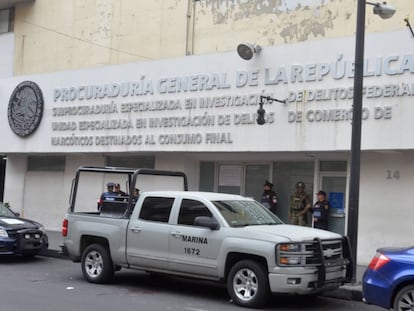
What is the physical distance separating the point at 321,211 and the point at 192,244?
5.18 metres

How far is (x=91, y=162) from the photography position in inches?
773

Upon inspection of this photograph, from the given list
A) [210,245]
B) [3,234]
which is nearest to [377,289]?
[210,245]

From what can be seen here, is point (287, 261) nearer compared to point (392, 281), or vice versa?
point (392, 281)

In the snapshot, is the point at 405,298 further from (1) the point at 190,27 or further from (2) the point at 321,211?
(1) the point at 190,27

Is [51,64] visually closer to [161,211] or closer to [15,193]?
[15,193]

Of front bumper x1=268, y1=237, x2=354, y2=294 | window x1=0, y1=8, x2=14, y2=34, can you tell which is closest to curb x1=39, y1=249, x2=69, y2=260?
front bumper x1=268, y1=237, x2=354, y2=294

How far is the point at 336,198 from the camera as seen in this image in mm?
14625

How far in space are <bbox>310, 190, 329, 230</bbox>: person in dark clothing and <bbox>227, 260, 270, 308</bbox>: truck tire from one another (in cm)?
525

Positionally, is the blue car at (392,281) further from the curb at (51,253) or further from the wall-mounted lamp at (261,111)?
the curb at (51,253)

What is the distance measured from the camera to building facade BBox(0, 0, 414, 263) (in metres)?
13.4

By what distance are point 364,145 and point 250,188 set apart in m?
4.21

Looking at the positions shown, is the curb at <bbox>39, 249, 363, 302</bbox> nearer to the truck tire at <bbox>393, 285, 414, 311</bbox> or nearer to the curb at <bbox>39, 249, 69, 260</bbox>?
the truck tire at <bbox>393, 285, 414, 311</bbox>

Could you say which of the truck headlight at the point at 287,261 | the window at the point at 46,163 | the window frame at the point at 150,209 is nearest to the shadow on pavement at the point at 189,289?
the truck headlight at the point at 287,261

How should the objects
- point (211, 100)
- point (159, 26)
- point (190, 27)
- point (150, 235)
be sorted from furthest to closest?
1. point (159, 26)
2. point (190, 27)
3. point (211, 100)
4. point (150, 235)
